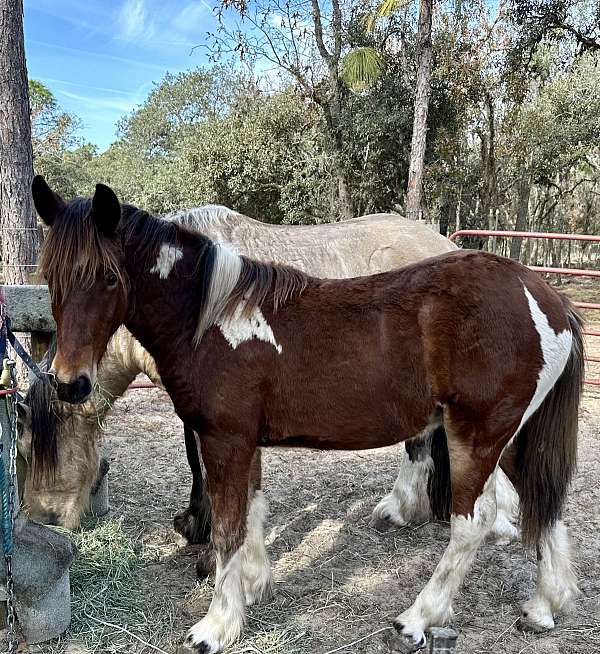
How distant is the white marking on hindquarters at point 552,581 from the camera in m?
2.56

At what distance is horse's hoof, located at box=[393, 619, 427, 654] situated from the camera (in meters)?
2.38

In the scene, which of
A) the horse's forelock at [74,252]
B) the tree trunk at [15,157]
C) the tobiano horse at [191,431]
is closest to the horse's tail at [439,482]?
the tobiano horse at [191,431]

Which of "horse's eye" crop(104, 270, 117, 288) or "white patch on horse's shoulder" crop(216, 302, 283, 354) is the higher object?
"horse's eye" crop(104, 270, 117, 288)

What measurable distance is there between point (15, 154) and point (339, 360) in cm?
430

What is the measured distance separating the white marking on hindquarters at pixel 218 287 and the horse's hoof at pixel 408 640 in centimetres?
155

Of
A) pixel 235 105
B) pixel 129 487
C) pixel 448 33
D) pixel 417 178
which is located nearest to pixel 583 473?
pixel 129 487

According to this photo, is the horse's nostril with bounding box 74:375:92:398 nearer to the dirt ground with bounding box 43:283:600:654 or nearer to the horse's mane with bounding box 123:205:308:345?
the horse's mane with bounding box 123:205:308:345

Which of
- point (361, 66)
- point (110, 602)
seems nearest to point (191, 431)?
point (110, 602)

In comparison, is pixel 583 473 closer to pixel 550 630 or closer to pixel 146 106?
pixel 550 630

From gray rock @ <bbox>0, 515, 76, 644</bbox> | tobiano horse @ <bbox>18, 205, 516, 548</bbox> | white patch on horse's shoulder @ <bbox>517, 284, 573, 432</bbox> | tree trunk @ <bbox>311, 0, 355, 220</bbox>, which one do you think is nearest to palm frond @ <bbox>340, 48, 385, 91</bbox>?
tree trunk @ <bbox>311, 0, 355, 220</bbox>

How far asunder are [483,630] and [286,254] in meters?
2.48

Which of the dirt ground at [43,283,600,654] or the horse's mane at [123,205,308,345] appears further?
the dirt ground at [43,283,600,654]

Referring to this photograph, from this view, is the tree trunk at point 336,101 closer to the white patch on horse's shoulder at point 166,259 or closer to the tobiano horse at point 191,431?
the tobiano horse at point 191,431

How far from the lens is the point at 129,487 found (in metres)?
4.12
